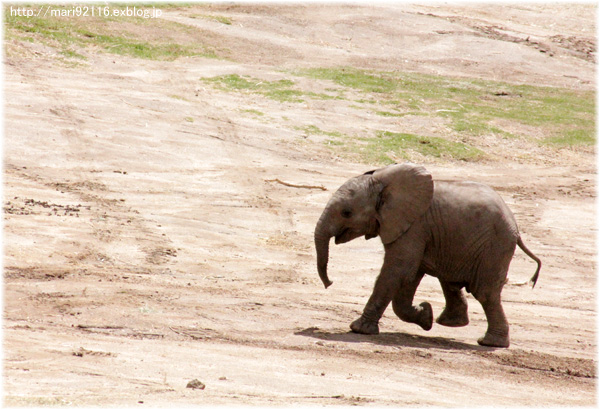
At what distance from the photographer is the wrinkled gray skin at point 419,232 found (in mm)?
10453

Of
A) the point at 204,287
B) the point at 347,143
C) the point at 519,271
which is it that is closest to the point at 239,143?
the point at 347,143

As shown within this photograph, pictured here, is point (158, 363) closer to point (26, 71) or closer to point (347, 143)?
point (347, 143)

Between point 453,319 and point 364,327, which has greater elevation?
point 364,327

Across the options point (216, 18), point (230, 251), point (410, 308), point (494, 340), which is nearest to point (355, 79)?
point (216, 18)

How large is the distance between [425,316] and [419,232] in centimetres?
104

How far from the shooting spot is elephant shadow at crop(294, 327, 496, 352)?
10.1 m

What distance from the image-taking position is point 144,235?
45.6 feet

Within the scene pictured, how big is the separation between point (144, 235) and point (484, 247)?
17.5 ft

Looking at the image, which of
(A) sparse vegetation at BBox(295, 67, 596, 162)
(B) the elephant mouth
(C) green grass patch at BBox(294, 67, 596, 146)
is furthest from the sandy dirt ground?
(B) the elephant mouth

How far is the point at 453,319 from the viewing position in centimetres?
1147

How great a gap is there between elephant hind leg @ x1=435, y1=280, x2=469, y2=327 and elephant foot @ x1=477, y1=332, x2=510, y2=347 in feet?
2.27

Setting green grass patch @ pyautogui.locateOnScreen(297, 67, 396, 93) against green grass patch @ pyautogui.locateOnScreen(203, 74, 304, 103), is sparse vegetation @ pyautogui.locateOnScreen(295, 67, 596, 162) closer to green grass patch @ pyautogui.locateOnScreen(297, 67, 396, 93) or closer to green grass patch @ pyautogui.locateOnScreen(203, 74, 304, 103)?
green grass patch @ pyautogui.locateOnScreen(297, 67, 396, 93)

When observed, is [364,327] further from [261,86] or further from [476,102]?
[476,102]

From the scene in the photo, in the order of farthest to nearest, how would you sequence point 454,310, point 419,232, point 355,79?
point 355,79 → point 454,310 → point 419,232
